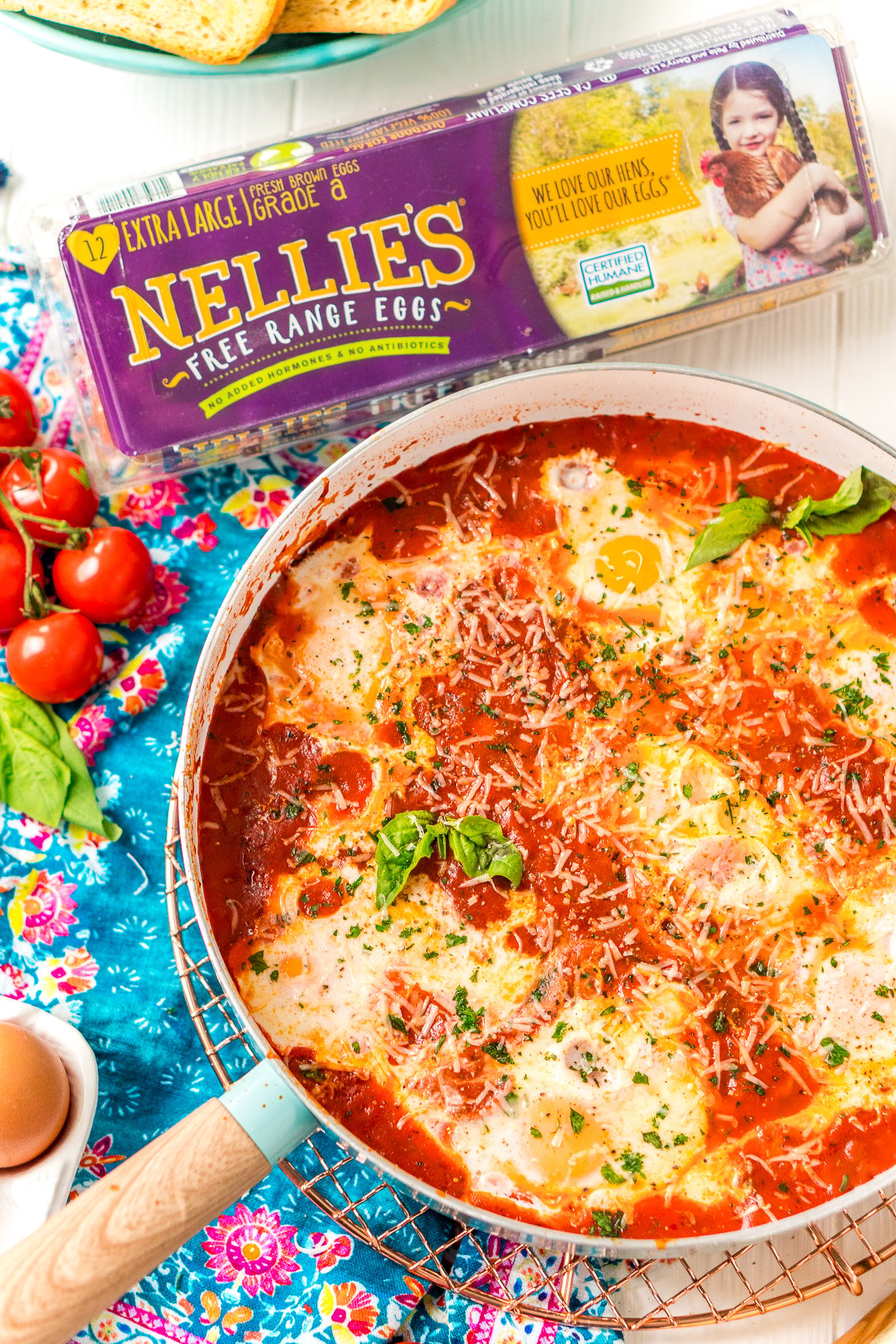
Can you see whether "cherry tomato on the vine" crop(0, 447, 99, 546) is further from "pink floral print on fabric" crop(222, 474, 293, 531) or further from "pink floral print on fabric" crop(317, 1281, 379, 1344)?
"pink floral print on fabric" crop(317, 1281, 379, 1344)

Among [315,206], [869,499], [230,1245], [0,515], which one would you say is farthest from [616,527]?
[230,1245]

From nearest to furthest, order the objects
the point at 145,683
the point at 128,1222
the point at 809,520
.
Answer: the point at 128,1222 → the point at 809,520 → the point at 145,683

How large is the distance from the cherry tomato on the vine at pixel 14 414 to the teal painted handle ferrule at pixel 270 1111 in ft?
5.84

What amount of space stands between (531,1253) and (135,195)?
2.82 meters

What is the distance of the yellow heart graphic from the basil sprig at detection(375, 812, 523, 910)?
1.54m

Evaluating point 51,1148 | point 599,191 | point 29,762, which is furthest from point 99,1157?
point 599,191

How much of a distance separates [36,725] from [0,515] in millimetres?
594

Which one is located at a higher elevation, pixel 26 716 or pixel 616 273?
pixel 616 273

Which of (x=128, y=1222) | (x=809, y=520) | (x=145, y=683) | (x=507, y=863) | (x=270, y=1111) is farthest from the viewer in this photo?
(x=145, y=683)

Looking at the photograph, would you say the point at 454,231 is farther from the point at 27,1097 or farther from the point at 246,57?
the point at 27,1097

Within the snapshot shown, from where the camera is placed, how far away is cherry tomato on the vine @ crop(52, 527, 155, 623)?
112 inches

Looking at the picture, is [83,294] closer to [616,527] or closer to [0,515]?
[0,515]

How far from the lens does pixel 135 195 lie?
2.75 m

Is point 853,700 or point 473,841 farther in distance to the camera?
point 853,700
